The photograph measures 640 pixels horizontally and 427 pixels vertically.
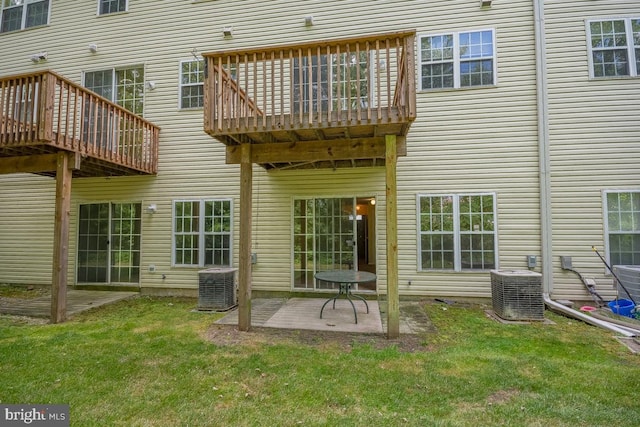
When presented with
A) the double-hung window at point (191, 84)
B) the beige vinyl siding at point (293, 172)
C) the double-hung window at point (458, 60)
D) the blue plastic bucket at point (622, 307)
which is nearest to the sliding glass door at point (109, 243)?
the beige vinyl siding at point (293, 172)

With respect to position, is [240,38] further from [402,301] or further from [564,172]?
[564,172]

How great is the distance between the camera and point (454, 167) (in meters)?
6.45

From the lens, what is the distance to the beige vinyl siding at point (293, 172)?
6.29 m

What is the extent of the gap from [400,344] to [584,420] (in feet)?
6.45

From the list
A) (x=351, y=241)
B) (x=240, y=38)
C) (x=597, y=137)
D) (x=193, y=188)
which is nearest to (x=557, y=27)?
(x=597, y=137)

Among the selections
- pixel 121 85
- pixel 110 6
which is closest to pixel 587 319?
pixel 121 85

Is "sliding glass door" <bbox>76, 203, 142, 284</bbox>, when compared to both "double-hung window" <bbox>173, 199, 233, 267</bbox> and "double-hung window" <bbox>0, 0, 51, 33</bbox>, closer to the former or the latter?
"double-hung window" <bbox>173, 199, 233, 267</bbox>

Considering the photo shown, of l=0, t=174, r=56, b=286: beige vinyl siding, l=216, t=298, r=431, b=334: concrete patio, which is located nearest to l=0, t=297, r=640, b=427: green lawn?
l=216, t=298, r=431, b=334: concrete patio

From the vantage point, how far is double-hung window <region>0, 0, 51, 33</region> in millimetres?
8734

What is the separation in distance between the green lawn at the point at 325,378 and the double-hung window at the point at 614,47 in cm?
498

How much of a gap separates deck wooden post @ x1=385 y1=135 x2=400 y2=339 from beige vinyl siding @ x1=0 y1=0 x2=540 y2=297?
2193 millimetres

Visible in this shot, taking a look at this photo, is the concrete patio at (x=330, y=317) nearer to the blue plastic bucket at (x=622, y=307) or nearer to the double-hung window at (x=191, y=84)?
the blue plastic bucket at (x=622, y=307)

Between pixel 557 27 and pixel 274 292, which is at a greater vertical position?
pixel 557 27

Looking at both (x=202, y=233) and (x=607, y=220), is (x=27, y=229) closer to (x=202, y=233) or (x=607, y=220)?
(x=202, y=233)
